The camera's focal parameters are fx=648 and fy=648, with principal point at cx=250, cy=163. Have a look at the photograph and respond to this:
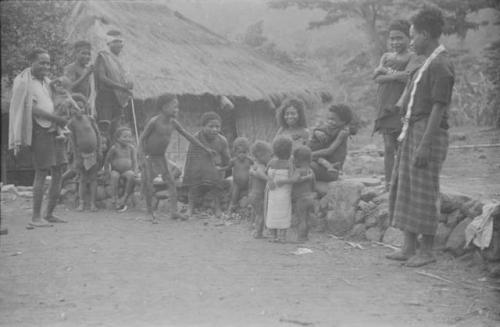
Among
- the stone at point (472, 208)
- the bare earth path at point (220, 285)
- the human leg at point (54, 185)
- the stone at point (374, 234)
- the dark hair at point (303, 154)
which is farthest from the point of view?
the human leg at point (54, 185)

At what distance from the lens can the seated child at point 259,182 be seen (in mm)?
5652

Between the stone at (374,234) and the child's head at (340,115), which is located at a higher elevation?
the child's head at (340,115)

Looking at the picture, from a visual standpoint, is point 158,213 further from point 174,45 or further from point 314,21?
point 314,21

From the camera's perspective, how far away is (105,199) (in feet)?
26.5

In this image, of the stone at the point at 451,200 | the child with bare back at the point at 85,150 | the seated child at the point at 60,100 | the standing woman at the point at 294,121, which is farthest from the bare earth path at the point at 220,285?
the child with bare back at the point at 85,150

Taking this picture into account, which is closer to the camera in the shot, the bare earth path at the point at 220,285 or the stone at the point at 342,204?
the bare earth path at the point at 220,285

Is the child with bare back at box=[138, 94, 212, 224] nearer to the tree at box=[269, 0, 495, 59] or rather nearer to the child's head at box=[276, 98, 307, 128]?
the child's head at box=[276, 98, 307, 128]

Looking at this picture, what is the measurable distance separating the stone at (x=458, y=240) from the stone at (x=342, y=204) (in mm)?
1184

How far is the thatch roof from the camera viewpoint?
1241 cm

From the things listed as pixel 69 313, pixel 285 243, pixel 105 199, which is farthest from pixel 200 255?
pixel 105 199

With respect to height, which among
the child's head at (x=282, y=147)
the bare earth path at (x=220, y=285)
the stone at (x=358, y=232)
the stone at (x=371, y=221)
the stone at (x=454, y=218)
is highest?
the child's head at (x=282, y=147)

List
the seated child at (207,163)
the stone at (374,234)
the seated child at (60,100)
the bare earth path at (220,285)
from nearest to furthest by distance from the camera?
the bare earth path at (220,285)
the stone at (374,234)
the seated child at (60,100)
the seated child at (207,163)

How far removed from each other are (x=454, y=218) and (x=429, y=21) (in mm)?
1437

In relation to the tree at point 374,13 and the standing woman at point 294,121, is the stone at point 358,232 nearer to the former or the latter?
the standing woman at point 294,121
